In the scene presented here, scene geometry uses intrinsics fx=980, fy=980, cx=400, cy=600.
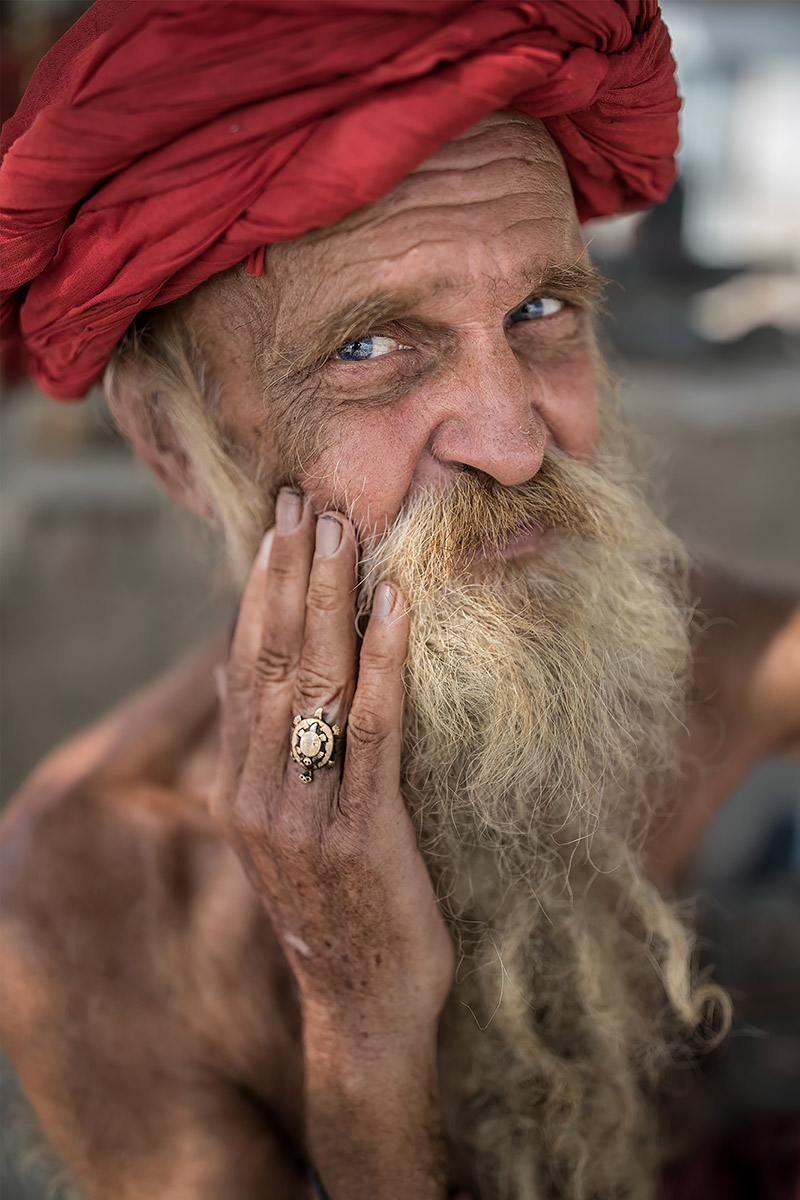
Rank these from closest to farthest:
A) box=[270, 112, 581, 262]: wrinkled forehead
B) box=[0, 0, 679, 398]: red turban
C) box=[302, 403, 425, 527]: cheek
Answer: box=[0, 0, 679, 398]: red turban < box=[270, 112, 581, 262]: wrinkled forehead < box=[302, 403, 425, 527]: cheek

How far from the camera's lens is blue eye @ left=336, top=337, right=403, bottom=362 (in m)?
1.34

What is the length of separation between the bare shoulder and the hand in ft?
1.03

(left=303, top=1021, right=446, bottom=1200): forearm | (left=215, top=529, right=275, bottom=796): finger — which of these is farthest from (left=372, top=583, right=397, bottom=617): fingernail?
(left=303, top=1021, right=446, bottom=1200): forearm

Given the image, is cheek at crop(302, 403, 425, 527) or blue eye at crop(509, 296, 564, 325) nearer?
cheek at crop(302, 403, 425, 527)

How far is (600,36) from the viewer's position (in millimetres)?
1229

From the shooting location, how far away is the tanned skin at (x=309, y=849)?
1312mm

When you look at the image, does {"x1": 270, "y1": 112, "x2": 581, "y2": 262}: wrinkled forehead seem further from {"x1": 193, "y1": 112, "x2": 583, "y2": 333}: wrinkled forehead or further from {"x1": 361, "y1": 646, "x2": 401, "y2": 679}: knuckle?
{"x1": 361, "y1": 646, "x2": 401, "y2": 679}: knuckle

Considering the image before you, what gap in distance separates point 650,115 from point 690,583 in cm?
98

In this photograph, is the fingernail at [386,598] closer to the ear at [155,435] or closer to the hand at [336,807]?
the hand at [336,807]

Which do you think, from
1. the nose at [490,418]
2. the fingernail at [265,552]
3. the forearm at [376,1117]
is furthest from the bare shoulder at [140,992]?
the nose at [490,418]

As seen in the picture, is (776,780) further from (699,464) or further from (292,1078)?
(292,1078)

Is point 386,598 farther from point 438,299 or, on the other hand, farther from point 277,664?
point 438,299

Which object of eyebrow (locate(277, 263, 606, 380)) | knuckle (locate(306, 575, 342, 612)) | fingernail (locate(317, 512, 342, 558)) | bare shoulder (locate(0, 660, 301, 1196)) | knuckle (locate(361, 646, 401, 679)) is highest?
eyebrow (locate(277, 263, 606, 380))

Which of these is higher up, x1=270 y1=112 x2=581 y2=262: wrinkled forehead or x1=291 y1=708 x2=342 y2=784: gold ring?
x1=270 y1=112 x2=581 y2=262: wrinkled forehead
